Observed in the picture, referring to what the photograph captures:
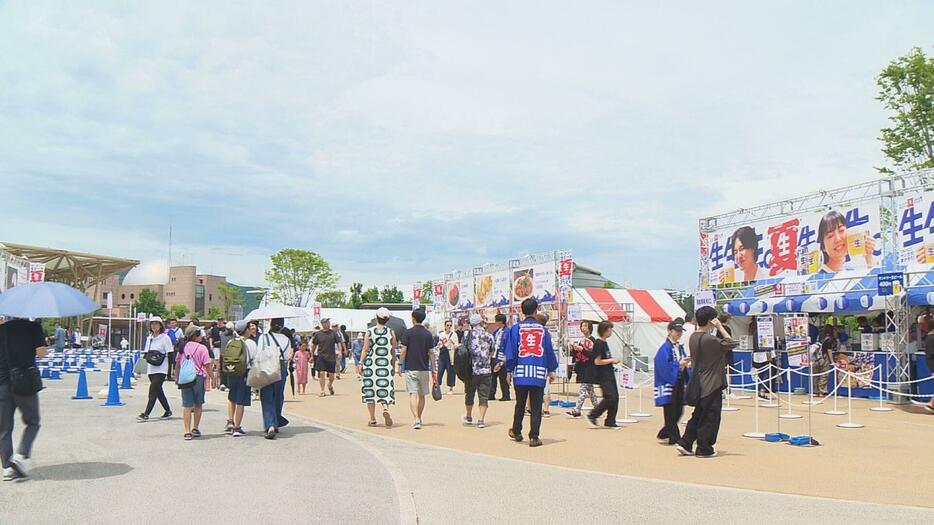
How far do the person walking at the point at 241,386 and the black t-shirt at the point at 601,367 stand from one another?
17.3ft

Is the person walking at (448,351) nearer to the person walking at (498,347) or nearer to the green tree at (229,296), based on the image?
the person walking at (498,347)

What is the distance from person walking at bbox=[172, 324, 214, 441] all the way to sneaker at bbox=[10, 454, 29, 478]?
3.00 meters

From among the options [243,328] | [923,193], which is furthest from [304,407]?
[923,193]

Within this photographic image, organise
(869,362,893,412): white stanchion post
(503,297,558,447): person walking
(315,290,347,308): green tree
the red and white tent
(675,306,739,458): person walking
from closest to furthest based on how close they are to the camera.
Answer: (675,306,739,458): person walking → (503,297,558,447): person walking → (869,362,893,412): white stanchion post → the red and white tent → (315,290,347,308): green tree

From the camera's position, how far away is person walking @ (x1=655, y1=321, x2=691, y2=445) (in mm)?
10250

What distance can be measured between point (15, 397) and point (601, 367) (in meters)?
8.05

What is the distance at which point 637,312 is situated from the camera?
31.7 meters

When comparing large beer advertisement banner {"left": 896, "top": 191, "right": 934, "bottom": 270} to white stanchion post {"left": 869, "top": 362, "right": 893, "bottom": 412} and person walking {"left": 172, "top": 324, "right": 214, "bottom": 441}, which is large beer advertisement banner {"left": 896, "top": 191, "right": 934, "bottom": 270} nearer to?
white stanchion post {"left": 869, "top": 362, "right": 893, "bottom": 412}

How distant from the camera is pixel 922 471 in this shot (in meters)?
8.33

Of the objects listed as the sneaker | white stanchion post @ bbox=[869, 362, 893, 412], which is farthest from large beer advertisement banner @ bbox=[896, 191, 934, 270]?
the sneaker

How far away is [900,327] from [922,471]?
29.6 feet

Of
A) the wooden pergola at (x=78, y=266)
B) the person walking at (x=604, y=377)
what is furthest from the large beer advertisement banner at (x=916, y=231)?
the wooden pergola at (x=78, y=266)

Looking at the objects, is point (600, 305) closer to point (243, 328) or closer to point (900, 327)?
point (900, 327)

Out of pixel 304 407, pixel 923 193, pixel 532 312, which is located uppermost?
pixel 923 193
